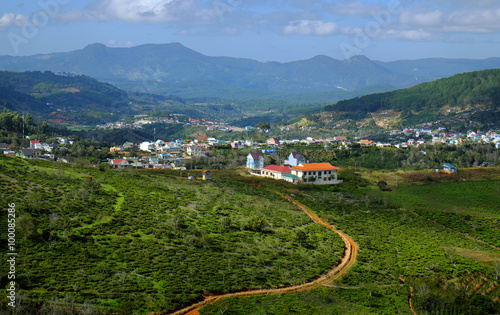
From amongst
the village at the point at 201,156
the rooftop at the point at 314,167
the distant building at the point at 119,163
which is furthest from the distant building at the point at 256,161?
the distant building at the point at 119,163

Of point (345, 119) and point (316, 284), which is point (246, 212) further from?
point (345, 119)

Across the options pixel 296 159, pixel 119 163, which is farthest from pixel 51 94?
pixel 296 159

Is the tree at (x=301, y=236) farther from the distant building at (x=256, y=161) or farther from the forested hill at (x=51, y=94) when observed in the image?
the forested hill at (x=51, y=94)

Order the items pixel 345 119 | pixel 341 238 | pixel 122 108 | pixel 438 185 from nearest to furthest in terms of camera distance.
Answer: pixel 341 238 → pixel 438 185 → pixel 345 119 → pixel 122 108

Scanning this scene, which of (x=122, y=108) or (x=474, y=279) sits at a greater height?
(x=122, y=108)

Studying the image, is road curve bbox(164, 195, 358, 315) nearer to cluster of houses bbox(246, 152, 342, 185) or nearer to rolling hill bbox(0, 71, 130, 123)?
cluster of houses bbox(246, 152, 342, 185)

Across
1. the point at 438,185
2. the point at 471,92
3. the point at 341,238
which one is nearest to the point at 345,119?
the point at 471,92
